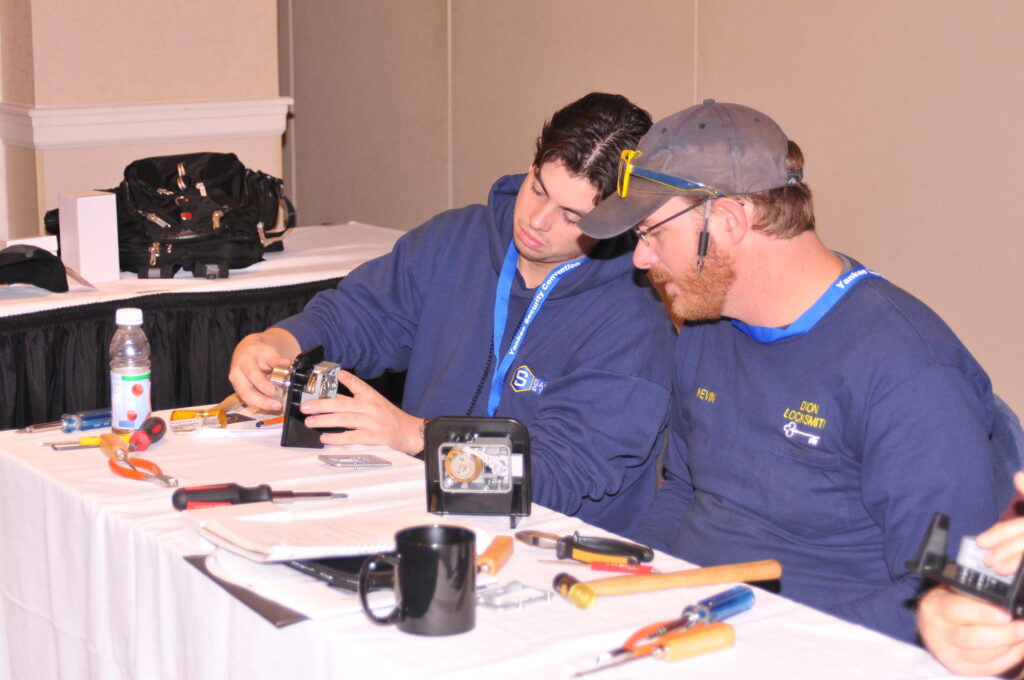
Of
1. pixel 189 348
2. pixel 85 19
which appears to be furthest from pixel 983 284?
pixel 85 19

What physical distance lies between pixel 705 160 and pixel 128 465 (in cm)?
94

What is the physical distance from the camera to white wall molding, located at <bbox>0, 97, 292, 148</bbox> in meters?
3.87

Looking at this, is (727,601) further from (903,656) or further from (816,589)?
(816,589)

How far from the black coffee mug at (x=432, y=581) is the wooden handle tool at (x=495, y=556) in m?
0.14

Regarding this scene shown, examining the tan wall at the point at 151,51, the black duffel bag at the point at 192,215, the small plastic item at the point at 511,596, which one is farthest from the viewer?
the tan wall at the point at 151,51

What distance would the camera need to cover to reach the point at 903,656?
1176 millimetres

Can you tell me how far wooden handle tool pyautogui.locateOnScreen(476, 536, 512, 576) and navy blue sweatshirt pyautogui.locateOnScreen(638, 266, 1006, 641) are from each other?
45 cm

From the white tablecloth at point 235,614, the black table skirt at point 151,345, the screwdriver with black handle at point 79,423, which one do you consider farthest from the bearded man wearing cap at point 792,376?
the black table skirt at point 151,345

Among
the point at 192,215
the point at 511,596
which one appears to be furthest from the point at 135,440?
the point at 192,215

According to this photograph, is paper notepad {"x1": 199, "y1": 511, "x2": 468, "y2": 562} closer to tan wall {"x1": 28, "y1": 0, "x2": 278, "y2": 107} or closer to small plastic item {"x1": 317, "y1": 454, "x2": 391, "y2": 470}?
small plastic item {"x1": 317, "y1": 454, "x2": 391, "y2": 470}

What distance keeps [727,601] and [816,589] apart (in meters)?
0.40

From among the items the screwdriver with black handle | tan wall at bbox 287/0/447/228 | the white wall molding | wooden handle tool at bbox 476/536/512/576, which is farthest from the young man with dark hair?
tan wall at bbox 287/0/447/228

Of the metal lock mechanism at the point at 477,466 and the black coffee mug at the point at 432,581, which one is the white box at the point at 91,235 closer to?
the metal lock mechanism at the point at 477,466

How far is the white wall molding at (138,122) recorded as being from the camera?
3.87 meters
